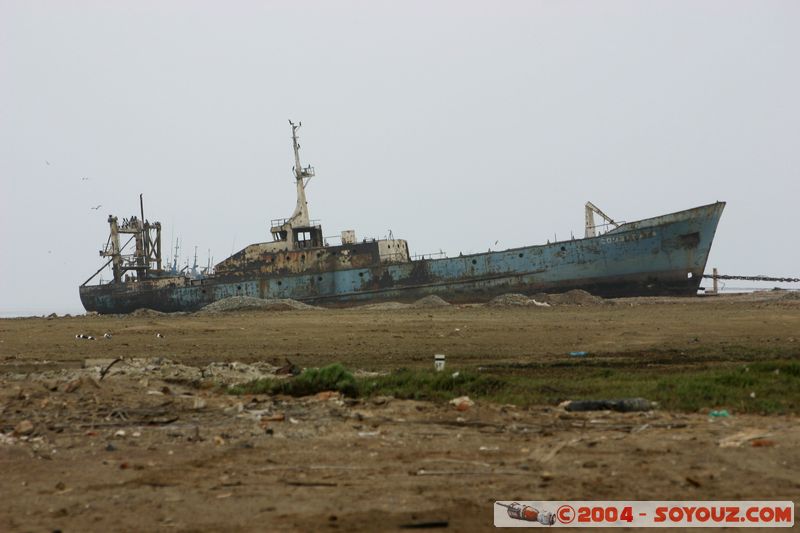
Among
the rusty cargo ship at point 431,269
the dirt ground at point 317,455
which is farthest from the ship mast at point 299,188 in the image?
the dirt ground at point 317,455

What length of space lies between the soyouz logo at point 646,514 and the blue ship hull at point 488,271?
32.6 metres

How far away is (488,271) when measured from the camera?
1523 inches

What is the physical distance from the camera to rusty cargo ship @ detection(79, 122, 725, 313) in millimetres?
36812

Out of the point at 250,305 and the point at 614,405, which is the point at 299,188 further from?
the point at 614,405

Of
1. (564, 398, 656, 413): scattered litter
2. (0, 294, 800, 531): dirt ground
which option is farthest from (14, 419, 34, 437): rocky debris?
(564, 398, 656, 413): scattered litter

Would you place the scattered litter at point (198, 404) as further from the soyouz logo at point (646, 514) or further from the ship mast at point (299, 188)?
the ship mast at point (299, 188)

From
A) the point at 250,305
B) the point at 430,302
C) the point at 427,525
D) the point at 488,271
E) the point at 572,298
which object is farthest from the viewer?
the point at 488,271

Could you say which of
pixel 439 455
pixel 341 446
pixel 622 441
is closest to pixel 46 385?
pixel 341 446

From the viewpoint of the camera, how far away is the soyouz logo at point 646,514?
4.96 metres

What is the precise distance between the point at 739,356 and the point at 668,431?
604 cm

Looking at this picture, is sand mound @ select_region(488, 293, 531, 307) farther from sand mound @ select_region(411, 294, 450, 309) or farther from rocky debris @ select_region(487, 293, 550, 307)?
sand mound @ select_region(411, 294, 450, 309)

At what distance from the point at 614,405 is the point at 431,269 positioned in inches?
1206

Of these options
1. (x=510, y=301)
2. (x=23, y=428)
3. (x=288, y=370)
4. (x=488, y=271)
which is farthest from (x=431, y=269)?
(x=23, y=428)

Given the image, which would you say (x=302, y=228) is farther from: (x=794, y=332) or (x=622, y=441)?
(x=622, y=441)
